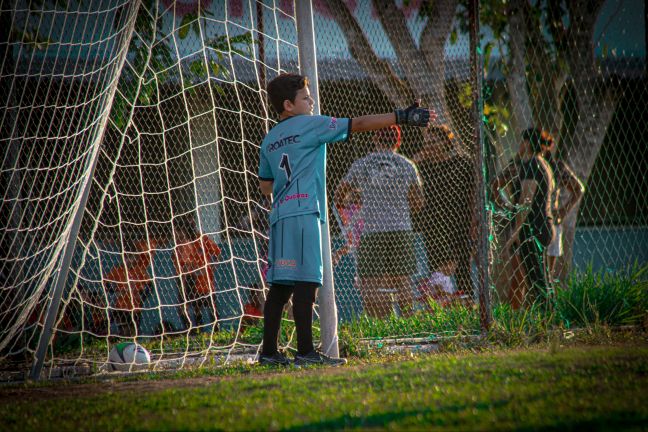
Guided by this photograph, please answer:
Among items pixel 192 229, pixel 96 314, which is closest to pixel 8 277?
pixel 96 314

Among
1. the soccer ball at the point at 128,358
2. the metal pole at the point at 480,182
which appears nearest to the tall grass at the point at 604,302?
the metal pole at the point at 480,182

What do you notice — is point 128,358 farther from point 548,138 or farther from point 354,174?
point 548,138

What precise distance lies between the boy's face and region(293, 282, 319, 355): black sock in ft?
3.62

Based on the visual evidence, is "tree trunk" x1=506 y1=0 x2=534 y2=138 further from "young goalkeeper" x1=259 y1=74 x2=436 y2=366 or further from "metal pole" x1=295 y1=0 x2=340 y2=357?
"young goalkeeper" x1=259 y1=74 x2=436 y2=366

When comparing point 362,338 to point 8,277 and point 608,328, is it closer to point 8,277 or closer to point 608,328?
point 608,328

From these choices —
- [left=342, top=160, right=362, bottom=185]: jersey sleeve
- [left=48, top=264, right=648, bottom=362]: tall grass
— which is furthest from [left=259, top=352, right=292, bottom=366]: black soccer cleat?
[left=342, top=160, right=362, bottom=185]: jersey sleeve

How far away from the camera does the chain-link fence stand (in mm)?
5695

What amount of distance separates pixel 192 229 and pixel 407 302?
222cm

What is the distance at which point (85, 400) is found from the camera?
3.79 m

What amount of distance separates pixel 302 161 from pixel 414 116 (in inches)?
29.1

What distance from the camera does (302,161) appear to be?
4652 millimetres

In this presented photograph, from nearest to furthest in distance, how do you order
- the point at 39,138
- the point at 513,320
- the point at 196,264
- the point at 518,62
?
the point at 39,138
the point at 513,320
the point at 196,264
the point at 518,62

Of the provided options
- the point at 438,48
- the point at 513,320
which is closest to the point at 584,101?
the point at 438,48

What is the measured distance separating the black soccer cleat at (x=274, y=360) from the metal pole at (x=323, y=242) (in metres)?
0.46
